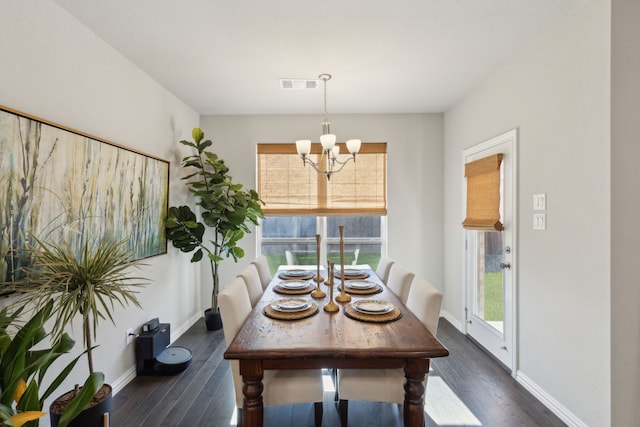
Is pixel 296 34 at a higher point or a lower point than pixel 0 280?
higher

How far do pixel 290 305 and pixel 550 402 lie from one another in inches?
76.3

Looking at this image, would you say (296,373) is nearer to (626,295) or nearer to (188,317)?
(626,295)

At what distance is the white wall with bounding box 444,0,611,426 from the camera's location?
180 cm

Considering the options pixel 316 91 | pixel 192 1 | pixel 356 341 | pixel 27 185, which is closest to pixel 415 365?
pixel 356 341

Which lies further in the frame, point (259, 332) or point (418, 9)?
point (418, 9)

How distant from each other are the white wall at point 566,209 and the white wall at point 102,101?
3202 millimetres

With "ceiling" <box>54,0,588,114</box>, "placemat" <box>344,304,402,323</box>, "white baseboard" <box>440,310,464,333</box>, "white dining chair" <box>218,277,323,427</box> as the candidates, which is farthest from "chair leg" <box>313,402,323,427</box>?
"ceiling" <box>54,0,588,114</box>

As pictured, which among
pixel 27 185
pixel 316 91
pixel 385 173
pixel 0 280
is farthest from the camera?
pixel 385 173

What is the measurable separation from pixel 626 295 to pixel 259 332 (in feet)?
6.76

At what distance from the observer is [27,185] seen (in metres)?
1.70

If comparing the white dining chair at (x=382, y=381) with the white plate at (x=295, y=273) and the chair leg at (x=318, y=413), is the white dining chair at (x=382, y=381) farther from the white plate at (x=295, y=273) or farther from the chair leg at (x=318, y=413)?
the white plate at (x=295, y=273)

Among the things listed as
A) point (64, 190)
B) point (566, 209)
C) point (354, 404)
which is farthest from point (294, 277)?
point (566, 209)

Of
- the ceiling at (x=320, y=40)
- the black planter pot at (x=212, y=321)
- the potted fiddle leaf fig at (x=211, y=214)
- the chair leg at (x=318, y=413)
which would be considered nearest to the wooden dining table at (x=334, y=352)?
the chair leg at (x=318, y=413)

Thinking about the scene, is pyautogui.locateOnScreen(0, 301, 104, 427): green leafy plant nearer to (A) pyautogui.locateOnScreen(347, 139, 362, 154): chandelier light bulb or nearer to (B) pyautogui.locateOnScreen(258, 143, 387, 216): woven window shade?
(A) pyautogui.locateOnScreen(347, 139, 362, 154): chandelier light bulb
